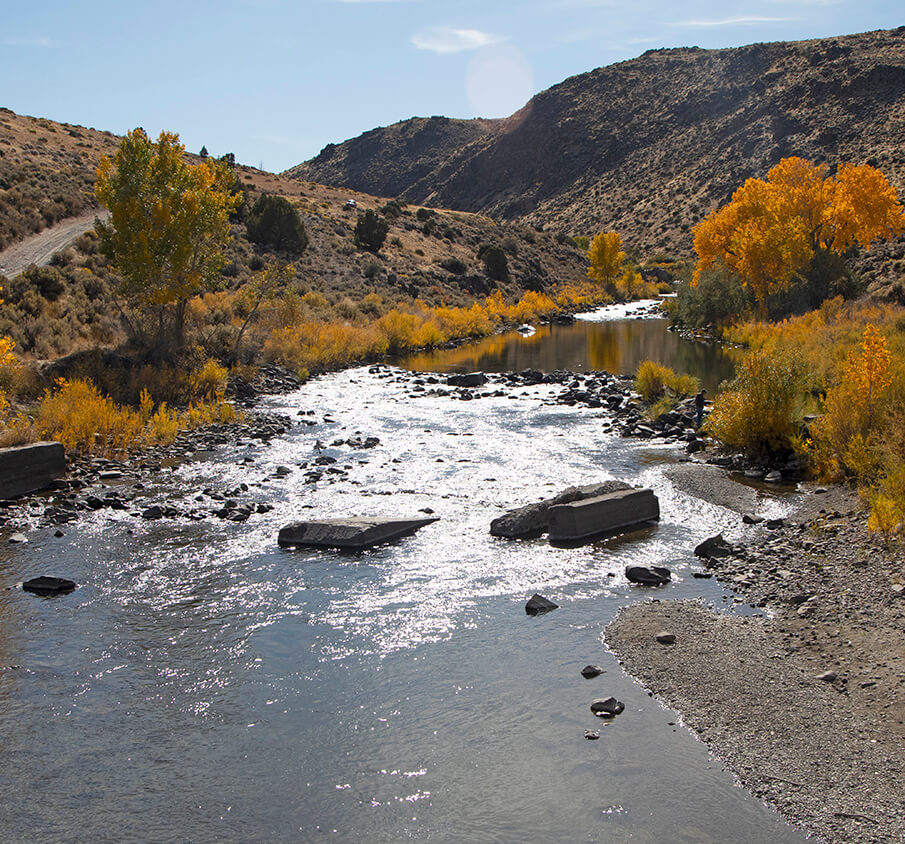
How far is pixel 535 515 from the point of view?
44.7ft

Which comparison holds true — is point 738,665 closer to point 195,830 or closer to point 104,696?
point 195,830

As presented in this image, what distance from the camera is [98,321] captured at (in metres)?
29.4

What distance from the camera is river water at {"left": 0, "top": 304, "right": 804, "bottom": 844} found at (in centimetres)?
661

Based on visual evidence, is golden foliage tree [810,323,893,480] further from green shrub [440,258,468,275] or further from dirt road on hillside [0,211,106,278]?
green shrub [440,258,468,275]

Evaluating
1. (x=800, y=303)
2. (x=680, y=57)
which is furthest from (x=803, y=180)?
(x=680, y=57)

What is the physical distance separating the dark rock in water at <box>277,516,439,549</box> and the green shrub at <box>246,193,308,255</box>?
45.7 metres

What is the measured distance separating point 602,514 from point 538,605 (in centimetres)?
344

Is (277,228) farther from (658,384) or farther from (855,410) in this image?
(855,410)

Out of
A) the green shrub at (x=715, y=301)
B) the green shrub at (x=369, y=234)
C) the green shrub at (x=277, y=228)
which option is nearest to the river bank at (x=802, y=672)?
the green shrub at (x=715, y=301)

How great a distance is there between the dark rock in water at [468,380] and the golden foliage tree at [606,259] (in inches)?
2034

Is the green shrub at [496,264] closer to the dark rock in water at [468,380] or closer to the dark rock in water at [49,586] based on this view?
the dark rock in water at [468,380]

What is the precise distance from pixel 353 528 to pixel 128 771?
6.12 metres

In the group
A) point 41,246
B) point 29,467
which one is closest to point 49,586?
point 29,467

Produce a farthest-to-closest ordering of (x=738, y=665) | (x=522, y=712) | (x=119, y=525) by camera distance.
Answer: (x=119, y=525)
(x=738, y=665)
(x=522, y=712)
